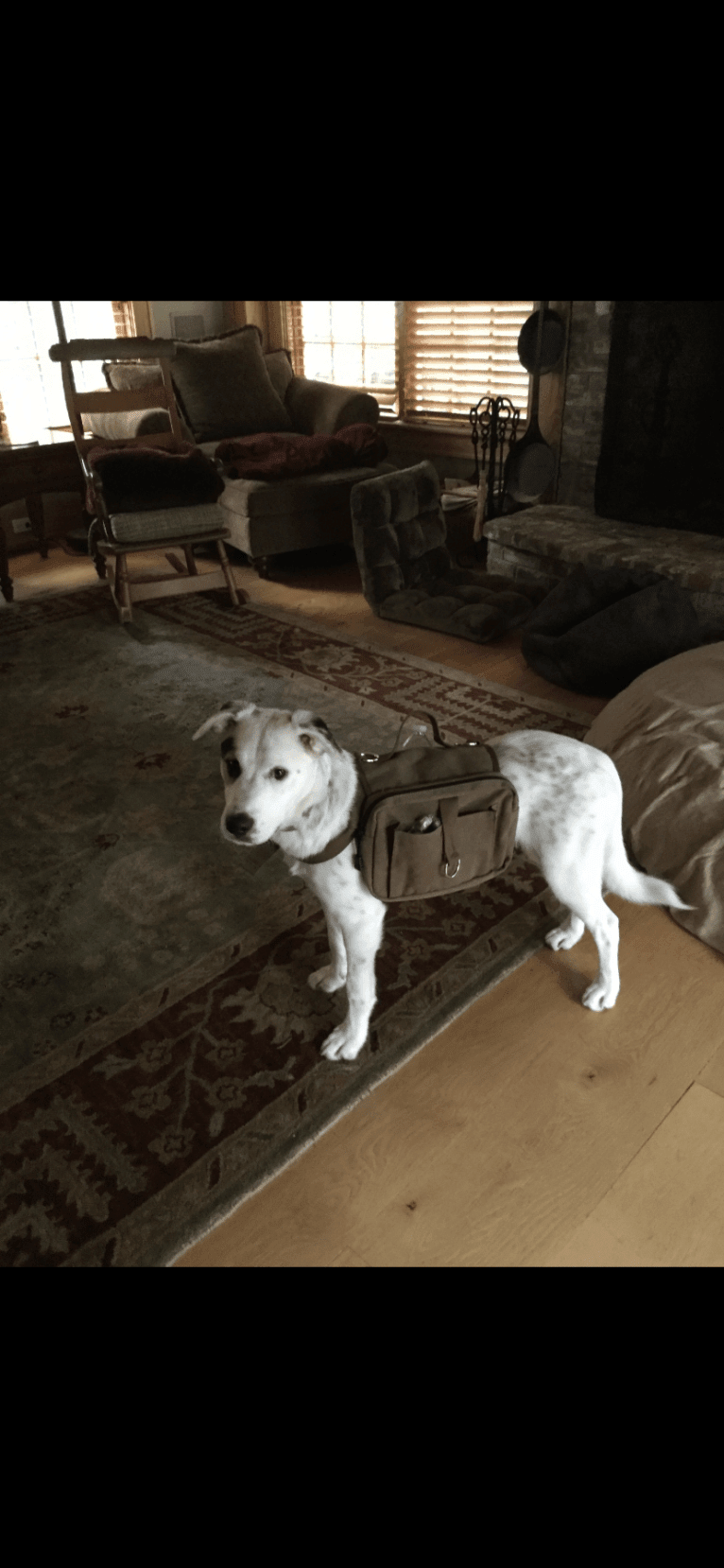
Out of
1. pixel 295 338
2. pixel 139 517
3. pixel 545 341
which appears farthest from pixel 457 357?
pixel 139 517

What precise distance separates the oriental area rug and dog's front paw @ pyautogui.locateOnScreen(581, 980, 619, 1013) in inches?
8.1

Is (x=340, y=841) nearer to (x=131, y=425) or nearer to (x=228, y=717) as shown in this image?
(x=228, y=717)

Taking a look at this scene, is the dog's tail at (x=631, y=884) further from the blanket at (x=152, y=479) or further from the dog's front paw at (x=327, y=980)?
the blanket at (x=152, y=479)

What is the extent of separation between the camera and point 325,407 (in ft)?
17.0

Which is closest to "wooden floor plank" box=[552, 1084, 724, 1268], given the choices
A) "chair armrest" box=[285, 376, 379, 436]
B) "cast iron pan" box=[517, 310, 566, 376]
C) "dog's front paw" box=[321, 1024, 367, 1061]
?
"dog's front paw" box=[321, 1024, 367, 1061]

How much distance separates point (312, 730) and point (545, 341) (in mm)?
3683

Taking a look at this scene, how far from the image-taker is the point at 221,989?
1814 mm

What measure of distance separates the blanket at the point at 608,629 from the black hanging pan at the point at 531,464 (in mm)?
1432

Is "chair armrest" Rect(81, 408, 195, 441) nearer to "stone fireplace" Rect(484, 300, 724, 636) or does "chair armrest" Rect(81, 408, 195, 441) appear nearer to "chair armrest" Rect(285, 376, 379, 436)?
"chair armrest" Rect(285, 376, 379, 436)

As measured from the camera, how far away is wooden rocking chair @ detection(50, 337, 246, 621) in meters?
3.76

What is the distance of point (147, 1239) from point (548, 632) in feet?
8.30

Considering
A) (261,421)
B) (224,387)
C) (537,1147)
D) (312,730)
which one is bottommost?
(537,1147)
